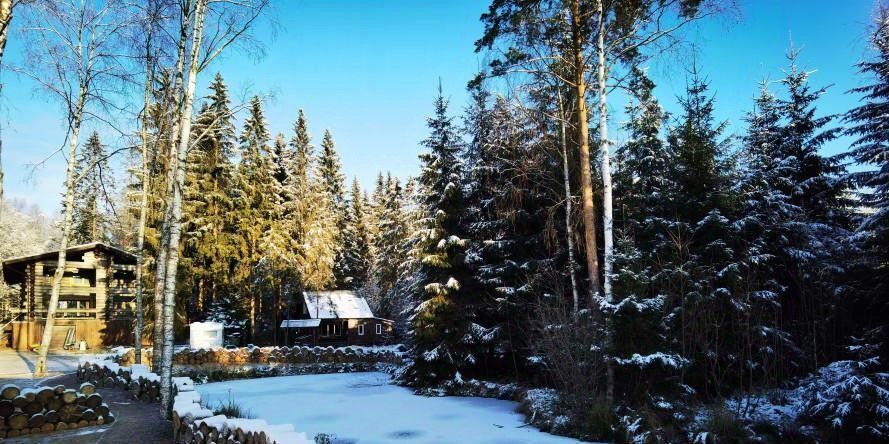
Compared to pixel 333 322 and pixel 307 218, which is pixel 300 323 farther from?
pixel 307 218

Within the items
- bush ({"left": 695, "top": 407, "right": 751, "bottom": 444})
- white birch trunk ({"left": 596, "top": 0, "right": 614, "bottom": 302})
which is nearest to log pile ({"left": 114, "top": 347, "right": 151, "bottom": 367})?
white birch trunk ({"left": 596, "top": 0, "right": 614, "bottom": 302})

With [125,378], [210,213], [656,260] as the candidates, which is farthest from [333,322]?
[656,260]

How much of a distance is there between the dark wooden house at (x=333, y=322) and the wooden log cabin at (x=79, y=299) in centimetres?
759

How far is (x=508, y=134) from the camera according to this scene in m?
15.5

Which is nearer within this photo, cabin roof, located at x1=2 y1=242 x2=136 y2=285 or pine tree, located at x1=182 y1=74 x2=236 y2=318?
cabin roof, located at x1=2 y1=242 x2=136 y2=285

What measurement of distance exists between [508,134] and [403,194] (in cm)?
2020

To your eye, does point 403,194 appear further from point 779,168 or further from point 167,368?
point 167,368

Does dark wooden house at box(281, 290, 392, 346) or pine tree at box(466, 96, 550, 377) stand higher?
pine tree at box(466, 96, 550, 377)

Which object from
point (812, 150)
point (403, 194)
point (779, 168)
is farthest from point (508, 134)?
point (403, 194)

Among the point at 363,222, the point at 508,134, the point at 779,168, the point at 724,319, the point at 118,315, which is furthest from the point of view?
the point at 363,222

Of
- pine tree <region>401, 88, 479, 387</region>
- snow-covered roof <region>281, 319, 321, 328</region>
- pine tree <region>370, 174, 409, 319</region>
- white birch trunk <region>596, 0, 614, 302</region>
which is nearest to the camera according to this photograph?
white birch trunk <region>596, 0, 614, 302</region>

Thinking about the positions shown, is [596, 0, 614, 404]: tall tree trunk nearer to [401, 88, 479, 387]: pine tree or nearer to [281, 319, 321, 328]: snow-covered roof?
[401, 88, 479, 387]: pine tree

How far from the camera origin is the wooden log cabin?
73.3 ft

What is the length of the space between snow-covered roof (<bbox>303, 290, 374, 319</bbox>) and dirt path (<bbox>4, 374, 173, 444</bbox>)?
665 inches
